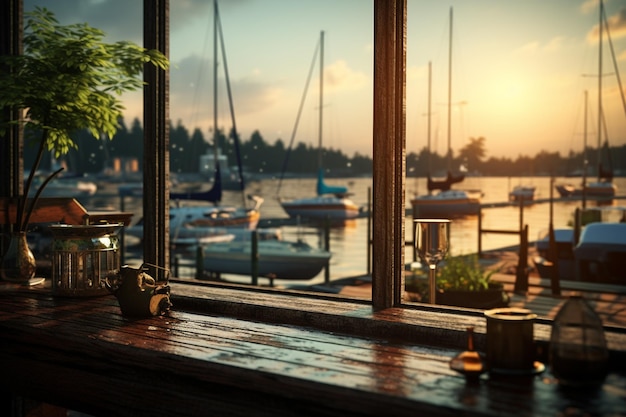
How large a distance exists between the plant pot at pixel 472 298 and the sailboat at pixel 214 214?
12886mm

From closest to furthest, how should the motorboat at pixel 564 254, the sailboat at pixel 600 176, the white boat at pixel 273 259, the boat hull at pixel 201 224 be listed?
the motorboat at pixel 564 254
the white boat at pixel 273 259
the sailboat at pixel 600 176
the boat hull at pixel 201 224

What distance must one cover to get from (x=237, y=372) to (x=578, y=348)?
0.67 m

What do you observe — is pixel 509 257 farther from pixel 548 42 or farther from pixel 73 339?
pixel 548 42

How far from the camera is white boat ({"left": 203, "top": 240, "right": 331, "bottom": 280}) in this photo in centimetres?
1432

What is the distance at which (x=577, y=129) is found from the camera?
93.4ft

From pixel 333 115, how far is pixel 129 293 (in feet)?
83.2

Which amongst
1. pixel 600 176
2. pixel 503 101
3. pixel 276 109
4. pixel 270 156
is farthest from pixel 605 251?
pixel 276 109

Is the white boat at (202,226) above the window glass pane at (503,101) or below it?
below

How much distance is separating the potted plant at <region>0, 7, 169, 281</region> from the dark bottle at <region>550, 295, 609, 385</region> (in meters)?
1.73

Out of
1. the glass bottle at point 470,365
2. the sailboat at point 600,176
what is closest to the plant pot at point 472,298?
the glass bottle at point 470,365

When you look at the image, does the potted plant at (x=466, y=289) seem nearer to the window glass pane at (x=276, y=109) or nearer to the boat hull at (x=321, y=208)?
the window glass pane at (x=276, y=109)

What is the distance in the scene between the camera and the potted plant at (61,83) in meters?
2.65

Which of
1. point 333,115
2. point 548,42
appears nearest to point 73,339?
point 333,115

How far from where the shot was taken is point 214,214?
75.9 ft
